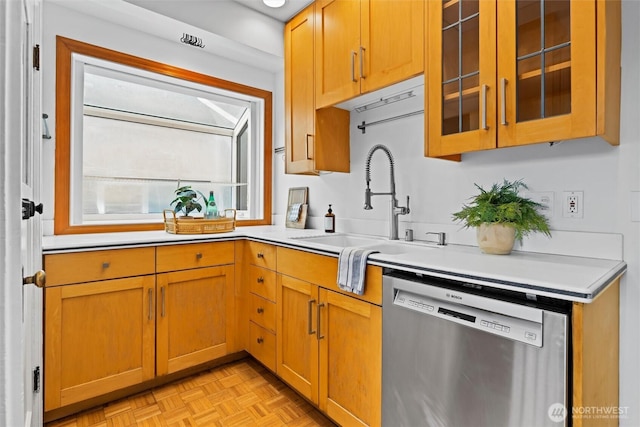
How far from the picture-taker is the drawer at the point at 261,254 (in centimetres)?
207

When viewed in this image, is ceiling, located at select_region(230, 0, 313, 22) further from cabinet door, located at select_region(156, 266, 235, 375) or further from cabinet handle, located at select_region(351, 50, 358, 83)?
cabinet door, located at select_region(156, 266, 235, 375)

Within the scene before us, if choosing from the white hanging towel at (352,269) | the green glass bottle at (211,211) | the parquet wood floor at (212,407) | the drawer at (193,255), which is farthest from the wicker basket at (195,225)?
the white hanging towel at (352,269)

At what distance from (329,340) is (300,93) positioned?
1596 mm

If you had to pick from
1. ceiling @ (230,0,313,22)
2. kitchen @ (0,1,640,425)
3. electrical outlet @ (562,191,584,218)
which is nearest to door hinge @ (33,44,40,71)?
kitchen @ (0,1,640,425)

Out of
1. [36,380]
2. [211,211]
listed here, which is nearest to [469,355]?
[36,380]

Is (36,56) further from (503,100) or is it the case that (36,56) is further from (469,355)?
(469,355)

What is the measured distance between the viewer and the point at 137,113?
8.58ft

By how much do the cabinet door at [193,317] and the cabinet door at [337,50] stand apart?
1.32 m

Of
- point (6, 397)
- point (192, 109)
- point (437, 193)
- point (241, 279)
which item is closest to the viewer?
point (6, 397)

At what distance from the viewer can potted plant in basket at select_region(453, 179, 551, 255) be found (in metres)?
1.40

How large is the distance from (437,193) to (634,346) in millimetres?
996

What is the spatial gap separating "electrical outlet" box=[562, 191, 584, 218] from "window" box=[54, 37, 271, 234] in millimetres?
2275

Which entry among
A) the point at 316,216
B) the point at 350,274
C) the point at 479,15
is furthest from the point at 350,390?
the point at 479,15

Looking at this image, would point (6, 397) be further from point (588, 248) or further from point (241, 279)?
point (588, 248)
